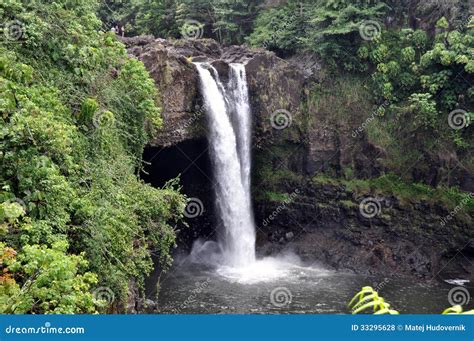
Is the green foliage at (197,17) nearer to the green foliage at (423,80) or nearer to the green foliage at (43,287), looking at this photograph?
the green foliage at (423,80)

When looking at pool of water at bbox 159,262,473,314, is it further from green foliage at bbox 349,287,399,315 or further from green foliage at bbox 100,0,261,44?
green foliage at bbox 100,0,261,44

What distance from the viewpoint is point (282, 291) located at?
50.9 feet

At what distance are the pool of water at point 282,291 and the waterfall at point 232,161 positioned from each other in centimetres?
141

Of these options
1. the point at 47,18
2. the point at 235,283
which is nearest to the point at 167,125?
the point at 235,283

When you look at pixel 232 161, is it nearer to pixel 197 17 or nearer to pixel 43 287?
pixel 197 17

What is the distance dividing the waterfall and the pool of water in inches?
55.5

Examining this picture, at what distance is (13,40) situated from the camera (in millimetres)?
9359

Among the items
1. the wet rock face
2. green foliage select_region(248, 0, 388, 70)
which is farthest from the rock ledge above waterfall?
the wet rock face

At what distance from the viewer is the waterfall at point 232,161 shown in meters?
18.5

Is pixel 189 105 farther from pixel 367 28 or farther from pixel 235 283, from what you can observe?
pixel 367 28

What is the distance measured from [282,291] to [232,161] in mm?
5767

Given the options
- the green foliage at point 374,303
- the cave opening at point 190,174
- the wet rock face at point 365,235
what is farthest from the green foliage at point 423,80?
the green foliage at point 374,303

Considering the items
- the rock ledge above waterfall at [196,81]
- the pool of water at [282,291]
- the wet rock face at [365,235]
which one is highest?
the rock ledge above waterfall at [196,81]

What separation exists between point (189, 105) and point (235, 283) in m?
6.54
